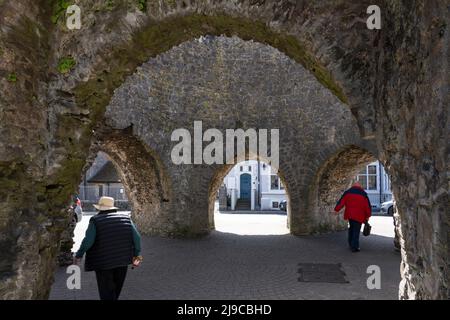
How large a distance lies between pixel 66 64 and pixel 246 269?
531cm

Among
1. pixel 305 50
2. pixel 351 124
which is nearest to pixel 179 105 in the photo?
pixel 351 124

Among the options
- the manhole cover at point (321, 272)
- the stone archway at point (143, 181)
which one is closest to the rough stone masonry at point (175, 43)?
the manhole cover at point (321, 272)

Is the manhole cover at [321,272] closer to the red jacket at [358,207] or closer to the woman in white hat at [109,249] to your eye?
the red jacket at [358,207]

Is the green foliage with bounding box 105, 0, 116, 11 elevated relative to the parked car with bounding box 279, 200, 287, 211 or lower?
elevated

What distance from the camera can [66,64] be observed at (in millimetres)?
3889

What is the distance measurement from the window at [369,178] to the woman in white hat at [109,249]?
23.4 metres

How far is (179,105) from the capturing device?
1181cm

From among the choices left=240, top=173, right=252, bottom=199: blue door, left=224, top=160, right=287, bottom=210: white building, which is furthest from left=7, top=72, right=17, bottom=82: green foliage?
left=240, top=173, right=252, bottom=199: blue door

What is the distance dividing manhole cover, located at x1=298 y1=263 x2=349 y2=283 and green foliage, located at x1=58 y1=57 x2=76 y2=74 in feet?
17.0

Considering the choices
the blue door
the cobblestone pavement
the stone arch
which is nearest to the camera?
the cobblestone pavement

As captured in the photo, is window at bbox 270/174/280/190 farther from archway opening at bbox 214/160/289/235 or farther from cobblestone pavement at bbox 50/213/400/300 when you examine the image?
cobblestone pavement at bbox 50/213/400/300

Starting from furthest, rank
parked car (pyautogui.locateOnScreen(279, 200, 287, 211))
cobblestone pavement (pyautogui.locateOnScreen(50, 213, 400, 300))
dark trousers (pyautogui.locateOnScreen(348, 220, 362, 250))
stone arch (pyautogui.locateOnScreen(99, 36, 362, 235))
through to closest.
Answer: parked car (pyautogui.locateOnScreen(279, 200, 287, 211)) → stone arch (pyautogui.locateOnScreen(99, 36, 362, 235)) → dark trousers (pyautogui.locateOnScreen(348, 220, 362, 250)) → cobblestone pavement (pyautogui.locateOnScreen(50, 213, 400, 300))

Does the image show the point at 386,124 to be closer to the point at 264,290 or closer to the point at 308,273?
the point at 264,290

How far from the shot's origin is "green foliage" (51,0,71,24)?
396 centimetres
